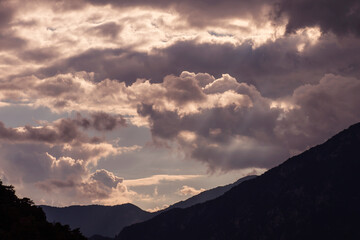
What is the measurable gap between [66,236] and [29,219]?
24.2 meters

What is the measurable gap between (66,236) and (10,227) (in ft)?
88.1

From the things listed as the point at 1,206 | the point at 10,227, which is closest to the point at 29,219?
the point at 10,227

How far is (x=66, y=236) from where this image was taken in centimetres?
19088

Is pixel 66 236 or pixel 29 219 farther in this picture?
pixel 66 236

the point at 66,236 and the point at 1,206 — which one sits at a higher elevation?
the point at 1,206

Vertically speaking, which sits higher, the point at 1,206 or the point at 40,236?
the point at 1,206

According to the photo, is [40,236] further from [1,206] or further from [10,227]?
[1,206]

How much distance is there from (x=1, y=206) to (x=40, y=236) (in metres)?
31.2

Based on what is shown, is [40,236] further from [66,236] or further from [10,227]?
[66,236]

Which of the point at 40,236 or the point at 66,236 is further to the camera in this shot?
the point at 66,236

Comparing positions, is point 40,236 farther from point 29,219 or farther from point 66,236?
point 66,236

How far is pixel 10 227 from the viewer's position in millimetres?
169000

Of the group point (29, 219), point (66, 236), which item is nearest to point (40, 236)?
point (29, 219)

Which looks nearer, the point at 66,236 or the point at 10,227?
the point at 10,227
